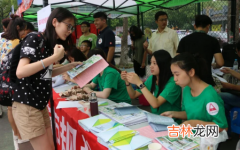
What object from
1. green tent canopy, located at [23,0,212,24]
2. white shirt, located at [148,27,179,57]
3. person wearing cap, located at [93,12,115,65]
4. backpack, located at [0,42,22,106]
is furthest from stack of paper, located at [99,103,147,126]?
green tent canopy, located at [23,0,212,24]

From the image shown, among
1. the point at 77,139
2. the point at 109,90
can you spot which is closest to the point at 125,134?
the point at 77,139

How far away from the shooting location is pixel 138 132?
49.4 inches

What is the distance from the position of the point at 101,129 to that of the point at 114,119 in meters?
0.18

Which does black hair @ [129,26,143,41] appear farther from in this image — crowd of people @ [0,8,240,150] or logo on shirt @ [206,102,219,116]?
logo on shirt @ [206,102,219,116]

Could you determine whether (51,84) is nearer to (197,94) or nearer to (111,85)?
(111,85)

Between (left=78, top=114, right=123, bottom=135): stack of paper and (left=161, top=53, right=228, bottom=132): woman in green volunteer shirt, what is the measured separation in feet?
1.41

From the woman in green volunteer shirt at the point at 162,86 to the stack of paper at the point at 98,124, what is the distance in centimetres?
43

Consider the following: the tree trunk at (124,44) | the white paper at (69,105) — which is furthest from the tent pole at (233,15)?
the tree trunk at (124,44)

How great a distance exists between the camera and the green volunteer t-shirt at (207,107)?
4.34ft

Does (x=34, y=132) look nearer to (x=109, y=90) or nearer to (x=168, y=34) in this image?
(x=109, y=90)

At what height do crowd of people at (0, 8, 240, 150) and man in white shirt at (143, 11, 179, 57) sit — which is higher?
man in white shirt at (143, 11, 179, 57)

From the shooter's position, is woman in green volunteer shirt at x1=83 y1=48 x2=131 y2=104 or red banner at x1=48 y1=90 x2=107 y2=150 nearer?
red banner at x1=48 y1=90 x2=107 y2=150

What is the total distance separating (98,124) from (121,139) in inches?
10.8

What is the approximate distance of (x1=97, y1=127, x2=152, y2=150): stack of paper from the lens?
1.09 metres
